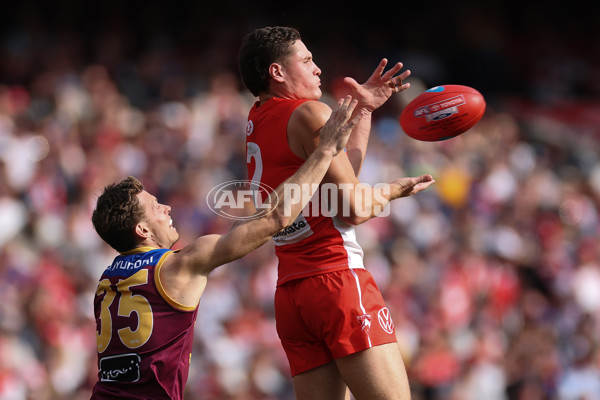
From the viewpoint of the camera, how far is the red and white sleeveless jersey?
14.0 ft

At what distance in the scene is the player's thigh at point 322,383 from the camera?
14.2 ft

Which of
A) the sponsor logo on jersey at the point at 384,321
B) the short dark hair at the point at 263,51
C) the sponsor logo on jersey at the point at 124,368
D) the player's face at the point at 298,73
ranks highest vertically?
the short dark hair at the point at 263,51

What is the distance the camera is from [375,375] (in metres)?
4.12

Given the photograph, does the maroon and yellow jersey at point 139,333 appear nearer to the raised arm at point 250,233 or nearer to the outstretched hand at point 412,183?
the raised arm at point 250,233

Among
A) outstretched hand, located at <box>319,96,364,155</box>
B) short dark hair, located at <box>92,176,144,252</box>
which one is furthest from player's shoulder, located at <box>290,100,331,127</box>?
short dark hair, located at <box>92,176,144,252</box>

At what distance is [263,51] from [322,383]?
1.80m

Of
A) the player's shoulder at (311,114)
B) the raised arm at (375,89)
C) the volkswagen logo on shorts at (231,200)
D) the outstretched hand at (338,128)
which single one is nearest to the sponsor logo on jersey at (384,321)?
the raised arm at (375,89)

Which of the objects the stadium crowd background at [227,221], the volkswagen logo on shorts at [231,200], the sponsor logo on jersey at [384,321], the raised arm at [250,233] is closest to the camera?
the raised arm at [250,233]

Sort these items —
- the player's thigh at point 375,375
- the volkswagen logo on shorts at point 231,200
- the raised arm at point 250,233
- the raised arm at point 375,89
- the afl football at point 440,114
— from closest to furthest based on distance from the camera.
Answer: the raised arm at point 250,233 < the player's thigh at point 375,375 < the raised arm at point 375,89 < the afl football at point 440,114 < the volkswagen logo on shorts at point 231,200

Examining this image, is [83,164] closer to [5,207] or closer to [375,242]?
[5,207]

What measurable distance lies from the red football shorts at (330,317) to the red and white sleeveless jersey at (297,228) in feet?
0.20

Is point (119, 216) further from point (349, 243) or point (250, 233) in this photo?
point (349, 243)

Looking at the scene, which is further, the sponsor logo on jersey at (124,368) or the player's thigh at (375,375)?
the player's thigh at (375,375)

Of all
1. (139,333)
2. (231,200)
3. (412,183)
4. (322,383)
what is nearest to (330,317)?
(322,383)
